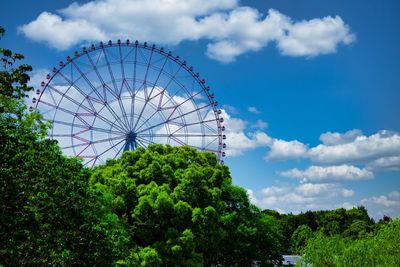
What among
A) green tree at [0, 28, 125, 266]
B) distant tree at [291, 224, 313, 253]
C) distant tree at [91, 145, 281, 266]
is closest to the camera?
green tree at [0, 28, 125, 266]

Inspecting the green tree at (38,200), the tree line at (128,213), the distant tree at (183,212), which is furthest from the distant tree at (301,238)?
the green tree at (38,200)

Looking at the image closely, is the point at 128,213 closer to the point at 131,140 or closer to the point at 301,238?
the point at 131,140

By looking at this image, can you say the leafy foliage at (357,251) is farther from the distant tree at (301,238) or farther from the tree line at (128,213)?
the distant tree at (301,238)

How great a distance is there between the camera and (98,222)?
2077cm

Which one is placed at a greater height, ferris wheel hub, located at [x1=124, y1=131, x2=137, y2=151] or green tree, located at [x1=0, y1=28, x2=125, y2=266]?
ferris wheel hub, located at [x1=124, y1=131, x2=137, y2=151]

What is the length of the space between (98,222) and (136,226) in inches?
315

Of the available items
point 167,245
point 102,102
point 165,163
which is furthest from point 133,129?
point 167,245

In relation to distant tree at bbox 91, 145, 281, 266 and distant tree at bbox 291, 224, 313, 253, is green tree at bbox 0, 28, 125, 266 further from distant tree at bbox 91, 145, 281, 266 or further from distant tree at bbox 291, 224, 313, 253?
distant tree at bbox 291, 224, 313, 253

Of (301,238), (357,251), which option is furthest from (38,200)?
(301,238)

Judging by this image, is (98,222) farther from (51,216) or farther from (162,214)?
(162,214)

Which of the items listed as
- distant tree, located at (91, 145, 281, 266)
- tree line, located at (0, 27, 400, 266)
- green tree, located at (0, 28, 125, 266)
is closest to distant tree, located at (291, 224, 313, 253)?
tree line, located at (0, 27, 400, 266)

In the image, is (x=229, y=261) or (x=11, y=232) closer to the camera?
(x=11, y=232)

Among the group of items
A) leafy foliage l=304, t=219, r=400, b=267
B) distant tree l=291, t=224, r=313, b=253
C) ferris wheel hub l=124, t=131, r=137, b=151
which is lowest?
leafy foliage l=304, t=219, r=400, b=267

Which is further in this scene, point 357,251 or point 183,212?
point 183,212
